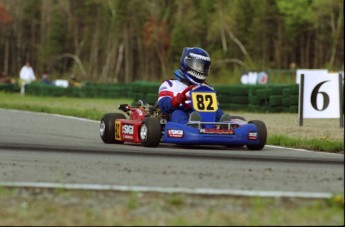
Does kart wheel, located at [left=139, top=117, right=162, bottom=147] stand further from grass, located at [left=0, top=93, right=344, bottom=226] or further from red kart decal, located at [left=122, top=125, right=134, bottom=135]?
grass, located at [left=0, top=93, right=344, bottom=226]

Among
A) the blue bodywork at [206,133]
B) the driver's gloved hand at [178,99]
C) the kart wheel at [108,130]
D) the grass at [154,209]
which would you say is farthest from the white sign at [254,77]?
the grass at [154,209]

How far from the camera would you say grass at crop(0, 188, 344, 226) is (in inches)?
246

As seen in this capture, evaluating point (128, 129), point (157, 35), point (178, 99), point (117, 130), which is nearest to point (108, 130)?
point (117, 130)

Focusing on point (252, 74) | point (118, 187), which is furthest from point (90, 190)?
point (252, 74)

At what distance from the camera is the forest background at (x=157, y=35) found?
8281 cm

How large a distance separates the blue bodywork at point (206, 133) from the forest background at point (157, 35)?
57814 millimetres

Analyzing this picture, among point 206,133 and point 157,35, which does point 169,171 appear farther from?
point 157,35

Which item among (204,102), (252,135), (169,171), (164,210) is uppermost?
(204,102)

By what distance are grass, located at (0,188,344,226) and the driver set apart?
6.94 metres

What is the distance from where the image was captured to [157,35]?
91.2 metres

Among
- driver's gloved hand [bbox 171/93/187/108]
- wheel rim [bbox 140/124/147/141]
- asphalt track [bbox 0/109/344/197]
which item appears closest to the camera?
asphalt track [bbox 0/109/344/197]

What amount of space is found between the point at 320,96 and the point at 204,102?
697cm

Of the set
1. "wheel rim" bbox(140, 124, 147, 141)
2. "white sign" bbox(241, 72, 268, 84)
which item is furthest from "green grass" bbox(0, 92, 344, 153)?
"white sign" bbox(241, 72, 268, 84)

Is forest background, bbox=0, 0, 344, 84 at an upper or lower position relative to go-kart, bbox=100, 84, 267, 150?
upper
